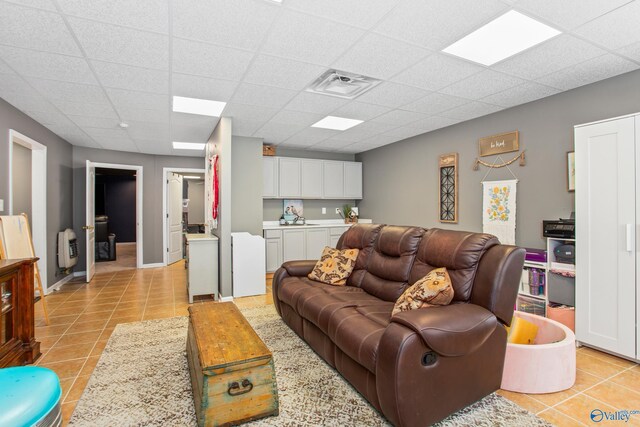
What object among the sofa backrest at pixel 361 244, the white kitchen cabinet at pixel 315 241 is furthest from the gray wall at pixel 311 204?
the sofa backrest at pixel 361 244

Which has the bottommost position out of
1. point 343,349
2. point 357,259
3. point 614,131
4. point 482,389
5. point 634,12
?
point 482,389

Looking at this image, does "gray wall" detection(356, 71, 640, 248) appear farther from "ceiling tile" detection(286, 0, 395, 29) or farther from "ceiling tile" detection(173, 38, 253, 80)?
"ceiling tile" detection(173, 38, 253, 80)

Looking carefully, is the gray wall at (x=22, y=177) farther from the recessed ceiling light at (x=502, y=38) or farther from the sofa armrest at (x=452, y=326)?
the recessed ceiling light at (x=502, y=38)

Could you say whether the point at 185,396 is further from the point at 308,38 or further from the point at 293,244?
the point at 293,244

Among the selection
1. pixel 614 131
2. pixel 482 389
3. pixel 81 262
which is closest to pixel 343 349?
pixel 482 389

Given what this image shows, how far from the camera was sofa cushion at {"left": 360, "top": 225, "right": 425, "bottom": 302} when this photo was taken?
273 centimetres

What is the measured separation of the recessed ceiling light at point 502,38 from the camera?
7.32ft

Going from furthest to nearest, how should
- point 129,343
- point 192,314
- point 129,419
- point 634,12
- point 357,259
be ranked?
point 357,259 → point 129,343 → point 192,314 → point 634,12 → point 129,419

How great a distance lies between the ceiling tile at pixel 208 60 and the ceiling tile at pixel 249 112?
2.83 feet

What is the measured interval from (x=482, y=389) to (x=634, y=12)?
8.31ft

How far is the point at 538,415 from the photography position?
196cm

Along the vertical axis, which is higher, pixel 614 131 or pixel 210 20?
pixel 210 20

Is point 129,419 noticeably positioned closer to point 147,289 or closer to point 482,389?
point 482,389
